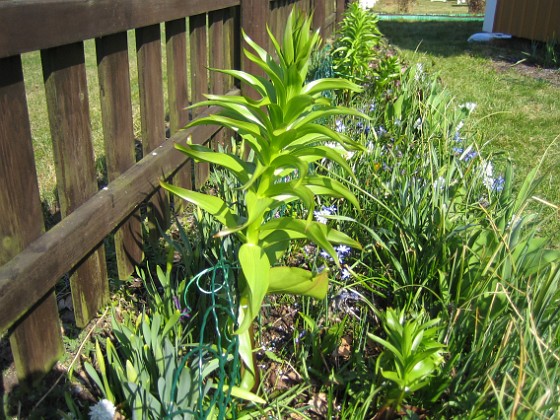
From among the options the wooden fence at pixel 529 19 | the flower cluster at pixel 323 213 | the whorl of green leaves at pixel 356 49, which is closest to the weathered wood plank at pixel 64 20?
the flower cluster at pixel 323 213

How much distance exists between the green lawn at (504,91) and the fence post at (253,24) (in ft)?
4.77

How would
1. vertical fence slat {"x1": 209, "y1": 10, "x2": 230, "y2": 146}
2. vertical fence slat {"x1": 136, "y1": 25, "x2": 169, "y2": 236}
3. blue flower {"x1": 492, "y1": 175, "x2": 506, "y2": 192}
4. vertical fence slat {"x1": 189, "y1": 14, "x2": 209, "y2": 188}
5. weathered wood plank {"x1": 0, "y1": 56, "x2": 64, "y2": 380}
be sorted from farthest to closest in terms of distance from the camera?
vertical fence slat {"x1": 209, "y1": 10, "x2": 230, "y2": 146} → vertical fence slat {"x1": 189, "y1": 14, "x2": 209, "y2": 188} → blue flower {"x1": 492, "y1": 175, "x2": 506, "y2": 192} → vertical fence slat {"x1": 136, "y1": 25, "x2": 169, "y2": 236} → weathered wood plank {"x1": 0, "y1": 56, "x2": 64, "y2": 380}

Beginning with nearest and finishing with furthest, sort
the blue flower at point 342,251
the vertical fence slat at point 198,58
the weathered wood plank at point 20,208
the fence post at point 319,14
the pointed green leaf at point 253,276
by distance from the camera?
the pointed green leaf at point 253,276 < the weathered wood plank at point 20,208 < the blue flower at point 342,251 < the vertical fence slat at point 198,58 < the fence post at point 319,14

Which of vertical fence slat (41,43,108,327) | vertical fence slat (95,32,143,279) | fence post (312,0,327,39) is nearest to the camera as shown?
vertical fence slat (41,43,108,327)

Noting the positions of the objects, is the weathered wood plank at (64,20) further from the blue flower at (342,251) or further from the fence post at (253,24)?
the fence post at (253,24)

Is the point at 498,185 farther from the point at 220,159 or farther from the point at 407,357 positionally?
the point at 220,159

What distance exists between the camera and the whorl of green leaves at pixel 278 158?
150cm

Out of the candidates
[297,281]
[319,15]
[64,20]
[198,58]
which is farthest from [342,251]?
[319,15]

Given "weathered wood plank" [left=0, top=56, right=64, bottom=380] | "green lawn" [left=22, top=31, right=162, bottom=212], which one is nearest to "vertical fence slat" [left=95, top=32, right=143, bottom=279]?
"weathered wood plank" [left=0, top=56, right=64, bottom=380]

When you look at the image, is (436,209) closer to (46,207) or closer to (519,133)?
(46,207)

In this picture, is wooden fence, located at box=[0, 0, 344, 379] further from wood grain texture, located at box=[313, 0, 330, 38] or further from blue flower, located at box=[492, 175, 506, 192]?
wood grain texture, located at box=[313, 0, 330, 38]

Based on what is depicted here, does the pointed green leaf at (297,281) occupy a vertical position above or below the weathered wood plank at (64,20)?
below

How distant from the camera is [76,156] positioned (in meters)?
1.98

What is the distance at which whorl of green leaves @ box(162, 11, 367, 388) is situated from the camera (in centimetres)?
150
